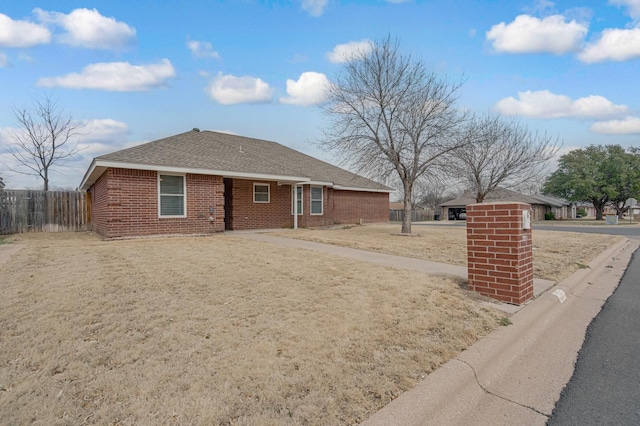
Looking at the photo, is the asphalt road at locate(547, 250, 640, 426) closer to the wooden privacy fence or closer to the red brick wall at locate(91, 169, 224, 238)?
the red brick wall at locate(91, 169, 224, 238)

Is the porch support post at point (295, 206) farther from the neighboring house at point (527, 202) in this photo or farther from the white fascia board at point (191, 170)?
the neighboring house at point (527, 202)

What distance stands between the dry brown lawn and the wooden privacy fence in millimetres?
11176

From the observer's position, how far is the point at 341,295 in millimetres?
4547

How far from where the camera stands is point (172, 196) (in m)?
11.8

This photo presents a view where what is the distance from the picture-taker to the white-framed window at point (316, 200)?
57.3ft

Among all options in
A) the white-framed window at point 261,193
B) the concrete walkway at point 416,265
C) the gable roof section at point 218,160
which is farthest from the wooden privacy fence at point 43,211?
the concrete walkway at point 416,265

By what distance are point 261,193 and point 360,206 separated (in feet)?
28.8

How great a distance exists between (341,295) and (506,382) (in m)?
2.15

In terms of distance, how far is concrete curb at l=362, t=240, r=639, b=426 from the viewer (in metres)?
2.32

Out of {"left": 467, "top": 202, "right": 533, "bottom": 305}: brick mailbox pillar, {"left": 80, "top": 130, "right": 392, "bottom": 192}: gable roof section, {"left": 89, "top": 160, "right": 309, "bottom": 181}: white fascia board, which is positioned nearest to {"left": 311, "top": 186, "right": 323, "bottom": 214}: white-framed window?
{"left": 80, "top": 130, "right": 392, "bottom": 192}: gable roof section

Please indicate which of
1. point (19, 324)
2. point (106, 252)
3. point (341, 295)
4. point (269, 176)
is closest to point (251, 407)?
point (341, 295)

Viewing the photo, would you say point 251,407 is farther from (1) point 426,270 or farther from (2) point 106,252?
(2) point 106,252

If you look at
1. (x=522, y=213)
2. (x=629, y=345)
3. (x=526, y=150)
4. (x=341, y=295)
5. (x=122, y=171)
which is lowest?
(x=629, y=345)

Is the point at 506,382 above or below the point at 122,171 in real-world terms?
below
